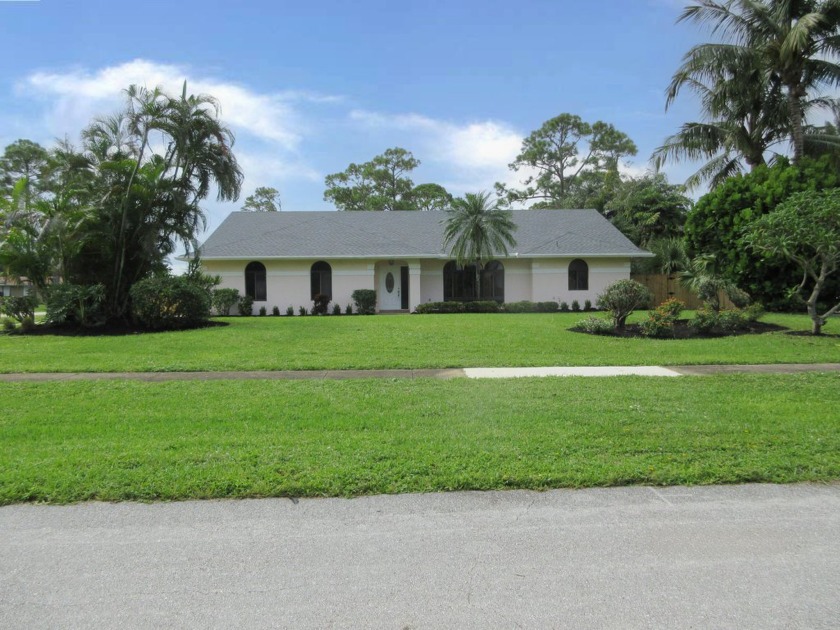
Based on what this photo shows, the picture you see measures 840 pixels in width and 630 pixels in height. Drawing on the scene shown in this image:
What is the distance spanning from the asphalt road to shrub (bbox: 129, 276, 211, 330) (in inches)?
562

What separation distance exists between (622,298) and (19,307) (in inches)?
687

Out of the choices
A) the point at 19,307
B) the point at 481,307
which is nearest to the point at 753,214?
the point at 481,307

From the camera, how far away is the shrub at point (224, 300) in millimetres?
24609

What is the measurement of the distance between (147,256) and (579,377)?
1533 centimetres

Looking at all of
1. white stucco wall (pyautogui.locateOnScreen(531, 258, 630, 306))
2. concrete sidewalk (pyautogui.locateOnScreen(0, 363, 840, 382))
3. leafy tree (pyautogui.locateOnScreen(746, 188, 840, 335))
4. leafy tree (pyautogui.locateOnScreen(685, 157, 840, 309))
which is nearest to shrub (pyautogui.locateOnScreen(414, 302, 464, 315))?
white stucco wall (pyautogui.locateOnScreen(531, 258, 630, 306))

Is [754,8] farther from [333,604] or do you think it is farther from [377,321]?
[333,604]

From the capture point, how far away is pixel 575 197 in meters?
44.9

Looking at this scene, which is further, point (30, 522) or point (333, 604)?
point (30, 522)

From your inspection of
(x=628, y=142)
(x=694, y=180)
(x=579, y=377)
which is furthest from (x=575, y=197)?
(x=579, y=377)

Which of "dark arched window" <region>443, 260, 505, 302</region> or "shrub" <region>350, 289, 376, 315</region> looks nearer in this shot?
"shrub" <region>350, 289, 376, 315</region>

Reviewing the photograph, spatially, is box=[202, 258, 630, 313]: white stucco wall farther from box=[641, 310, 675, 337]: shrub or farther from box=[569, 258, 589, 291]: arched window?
box=[641, 310, 675, 337]: shrub

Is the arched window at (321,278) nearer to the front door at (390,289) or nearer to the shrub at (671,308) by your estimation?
the front door at (390,289)

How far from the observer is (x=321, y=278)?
26.9m

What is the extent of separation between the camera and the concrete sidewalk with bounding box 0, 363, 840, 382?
9312 mm
